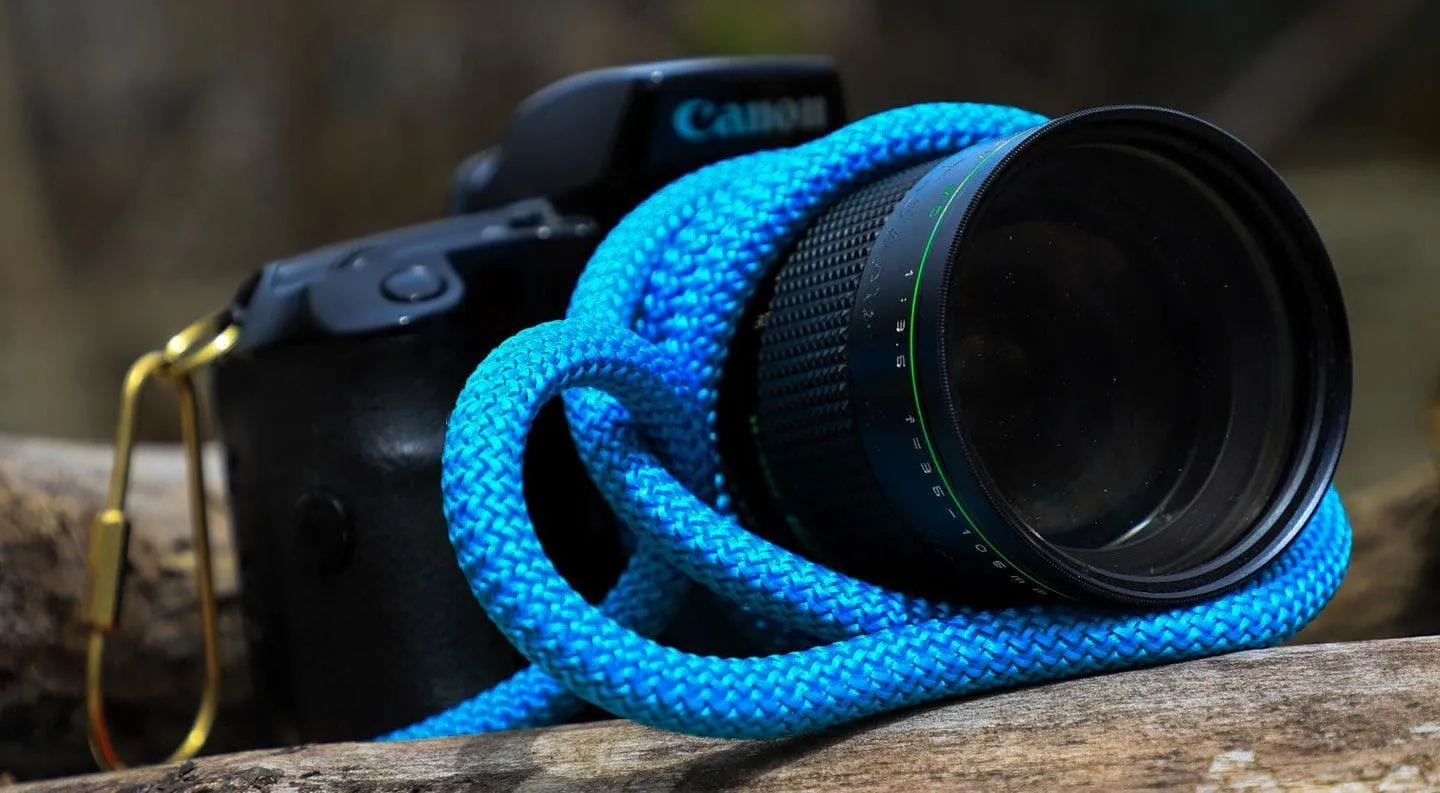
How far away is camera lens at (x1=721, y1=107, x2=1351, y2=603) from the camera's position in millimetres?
397

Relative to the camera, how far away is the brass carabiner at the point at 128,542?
22.7 inches

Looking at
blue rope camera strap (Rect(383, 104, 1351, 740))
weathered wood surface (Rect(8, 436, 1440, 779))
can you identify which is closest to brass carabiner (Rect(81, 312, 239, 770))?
weathered wood surface (Rect(8, 436, 1440, 779))

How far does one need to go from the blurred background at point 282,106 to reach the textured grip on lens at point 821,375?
1.91 m

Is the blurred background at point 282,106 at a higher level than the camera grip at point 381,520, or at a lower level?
higher

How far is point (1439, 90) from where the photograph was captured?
8.90 feet

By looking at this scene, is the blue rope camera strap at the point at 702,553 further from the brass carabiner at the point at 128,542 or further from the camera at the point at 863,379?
the brass carabiner at the point at 128,542

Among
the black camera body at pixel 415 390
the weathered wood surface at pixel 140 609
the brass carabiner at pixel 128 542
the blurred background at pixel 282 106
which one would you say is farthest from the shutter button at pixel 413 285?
the blurred background at pixel 282 106

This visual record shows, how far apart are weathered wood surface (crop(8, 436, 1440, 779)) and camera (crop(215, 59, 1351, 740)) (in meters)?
0.15

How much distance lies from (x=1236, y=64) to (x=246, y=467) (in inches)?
97.5

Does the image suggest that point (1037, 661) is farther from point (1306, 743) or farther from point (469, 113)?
point (469, 113)

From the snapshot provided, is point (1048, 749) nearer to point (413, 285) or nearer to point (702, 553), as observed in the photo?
point (702, 553)

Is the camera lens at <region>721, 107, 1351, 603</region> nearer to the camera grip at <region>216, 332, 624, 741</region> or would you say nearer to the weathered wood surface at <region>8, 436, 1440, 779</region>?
the camera grip at <region>216, 332, 624, 741</region>

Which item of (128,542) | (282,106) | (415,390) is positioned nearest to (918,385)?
(415,390)

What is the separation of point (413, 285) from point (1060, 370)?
9.3 inches
